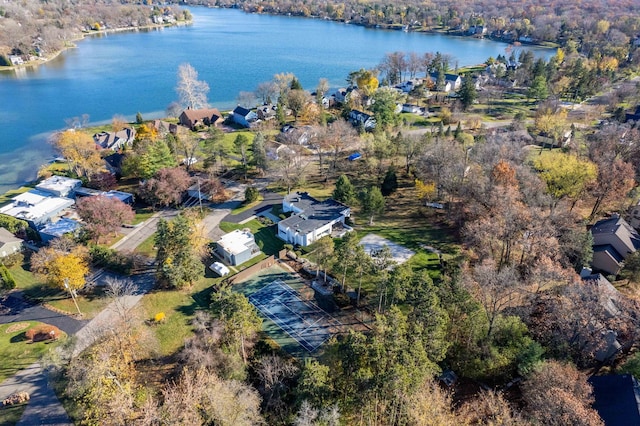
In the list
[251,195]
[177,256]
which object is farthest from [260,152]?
[177,256]

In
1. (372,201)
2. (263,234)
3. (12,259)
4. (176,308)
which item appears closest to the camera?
(176,308)

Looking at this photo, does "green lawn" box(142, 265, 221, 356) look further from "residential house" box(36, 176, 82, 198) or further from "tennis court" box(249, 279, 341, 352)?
"residential house" box(36, 176, 82, 198)

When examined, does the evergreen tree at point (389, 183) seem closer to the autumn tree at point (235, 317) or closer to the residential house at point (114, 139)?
the autumn tree at point (235, 317)

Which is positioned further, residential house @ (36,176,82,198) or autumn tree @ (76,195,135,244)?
residential house @ (36,176,82,198)

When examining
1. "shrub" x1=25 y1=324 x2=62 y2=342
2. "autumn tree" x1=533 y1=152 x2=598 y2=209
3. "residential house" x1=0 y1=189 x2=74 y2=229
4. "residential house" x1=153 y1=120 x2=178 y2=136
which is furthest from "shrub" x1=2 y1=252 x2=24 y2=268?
"autumn tree" x1=533 y1=152 x2=598 y2=209

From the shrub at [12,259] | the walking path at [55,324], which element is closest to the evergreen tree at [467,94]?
the walking path at [55,324]

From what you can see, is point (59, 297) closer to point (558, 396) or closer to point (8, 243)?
point (8, 243)
